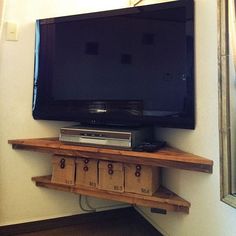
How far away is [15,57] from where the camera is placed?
160 centimetres

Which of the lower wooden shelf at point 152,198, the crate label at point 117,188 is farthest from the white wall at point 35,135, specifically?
the crate label at point 117,188

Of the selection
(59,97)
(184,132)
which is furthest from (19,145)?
(184,132)

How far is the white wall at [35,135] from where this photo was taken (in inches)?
47.2

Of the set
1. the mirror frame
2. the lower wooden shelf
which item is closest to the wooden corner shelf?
the lower wooden shelf

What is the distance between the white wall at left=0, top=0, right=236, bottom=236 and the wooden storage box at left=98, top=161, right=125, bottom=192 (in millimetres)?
326

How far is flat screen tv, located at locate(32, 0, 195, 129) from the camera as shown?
1233 mm

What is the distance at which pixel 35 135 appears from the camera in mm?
1659

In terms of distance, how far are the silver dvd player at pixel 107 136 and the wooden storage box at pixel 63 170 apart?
0.16m

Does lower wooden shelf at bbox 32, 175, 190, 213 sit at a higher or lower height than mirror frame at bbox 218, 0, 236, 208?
lower

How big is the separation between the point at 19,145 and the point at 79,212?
683 millimetres

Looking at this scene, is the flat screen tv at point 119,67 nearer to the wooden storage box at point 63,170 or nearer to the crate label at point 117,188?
the wooden storage box at point 63,170

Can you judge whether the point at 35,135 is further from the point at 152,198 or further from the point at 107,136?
the point at 152,198

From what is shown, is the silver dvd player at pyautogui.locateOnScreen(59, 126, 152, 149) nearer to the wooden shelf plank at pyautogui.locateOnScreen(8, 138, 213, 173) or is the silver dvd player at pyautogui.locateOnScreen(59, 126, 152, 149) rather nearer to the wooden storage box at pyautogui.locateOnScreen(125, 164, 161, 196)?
the wooden shelf plank at pyautogui.locateOnScreen(8, 138, 213, 173)

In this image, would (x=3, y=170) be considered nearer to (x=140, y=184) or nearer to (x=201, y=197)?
(x=140, y=184)
